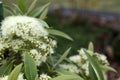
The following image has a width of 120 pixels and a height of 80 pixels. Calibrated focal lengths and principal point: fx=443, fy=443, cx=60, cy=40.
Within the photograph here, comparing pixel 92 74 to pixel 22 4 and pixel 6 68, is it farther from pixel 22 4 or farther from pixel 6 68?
pixel 22 4

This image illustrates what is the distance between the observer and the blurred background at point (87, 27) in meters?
7.42

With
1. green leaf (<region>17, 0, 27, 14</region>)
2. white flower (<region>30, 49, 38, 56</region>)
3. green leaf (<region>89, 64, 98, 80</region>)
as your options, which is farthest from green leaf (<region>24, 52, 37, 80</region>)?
green leaf (<region>17, 0, 27, 14</region>)

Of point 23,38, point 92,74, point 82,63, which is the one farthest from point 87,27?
point 23,38

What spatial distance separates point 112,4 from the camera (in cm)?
1137

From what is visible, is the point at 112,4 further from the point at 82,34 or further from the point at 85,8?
the point at 82,34

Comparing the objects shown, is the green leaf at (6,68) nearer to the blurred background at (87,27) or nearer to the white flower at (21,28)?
the white flower at (21,28)

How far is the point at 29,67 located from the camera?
2455mm

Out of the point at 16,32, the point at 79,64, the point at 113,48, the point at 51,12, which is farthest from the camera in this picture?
the point at 51,12

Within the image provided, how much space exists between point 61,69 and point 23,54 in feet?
1.23

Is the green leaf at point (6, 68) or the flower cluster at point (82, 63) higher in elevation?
the flower cluster at point (82, 63)

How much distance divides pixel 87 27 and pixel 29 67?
5.80 m

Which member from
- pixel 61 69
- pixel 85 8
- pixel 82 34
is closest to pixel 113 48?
pixel 82 34

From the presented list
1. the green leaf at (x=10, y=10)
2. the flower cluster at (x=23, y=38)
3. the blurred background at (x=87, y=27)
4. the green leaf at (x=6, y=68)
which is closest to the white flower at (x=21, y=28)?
the flower cluster at (x=23, y=38)

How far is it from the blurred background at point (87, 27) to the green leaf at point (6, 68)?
3.63 m
